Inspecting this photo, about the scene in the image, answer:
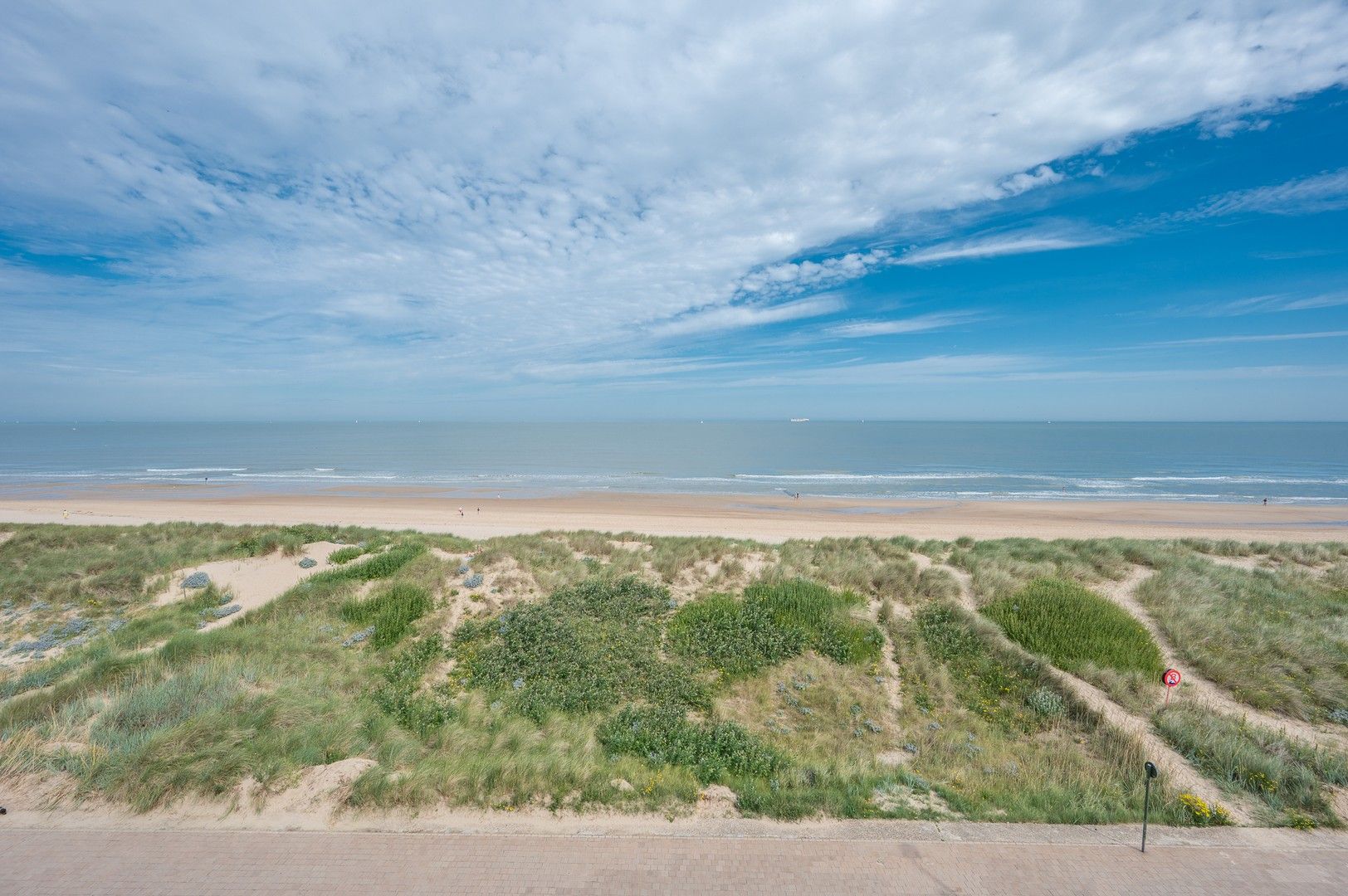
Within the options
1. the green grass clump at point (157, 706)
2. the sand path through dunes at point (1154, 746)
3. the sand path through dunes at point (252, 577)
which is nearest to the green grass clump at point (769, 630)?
the sand path through dunes at point (1154, 746)

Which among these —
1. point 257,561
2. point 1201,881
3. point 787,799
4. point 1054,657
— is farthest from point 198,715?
point 1054,657

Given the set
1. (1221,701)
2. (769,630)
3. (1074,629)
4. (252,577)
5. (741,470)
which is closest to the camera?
(1221,701)

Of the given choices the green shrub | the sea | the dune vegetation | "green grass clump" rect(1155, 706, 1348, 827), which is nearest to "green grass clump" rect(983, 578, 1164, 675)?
the dune vegetation

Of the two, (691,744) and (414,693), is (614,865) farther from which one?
(414,693)

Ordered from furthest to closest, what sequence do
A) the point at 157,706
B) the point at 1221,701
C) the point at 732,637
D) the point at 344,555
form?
1. the point at 344,555
2. the point at 732,637
3. the point at 1221,701
4. the point at 157,706

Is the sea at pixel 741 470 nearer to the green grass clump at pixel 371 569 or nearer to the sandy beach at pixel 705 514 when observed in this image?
the sandy beach at pixel 705 514

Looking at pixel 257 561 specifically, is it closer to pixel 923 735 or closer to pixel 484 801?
pixel 484 801

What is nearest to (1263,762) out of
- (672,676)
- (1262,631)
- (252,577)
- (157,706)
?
(1262,631)
